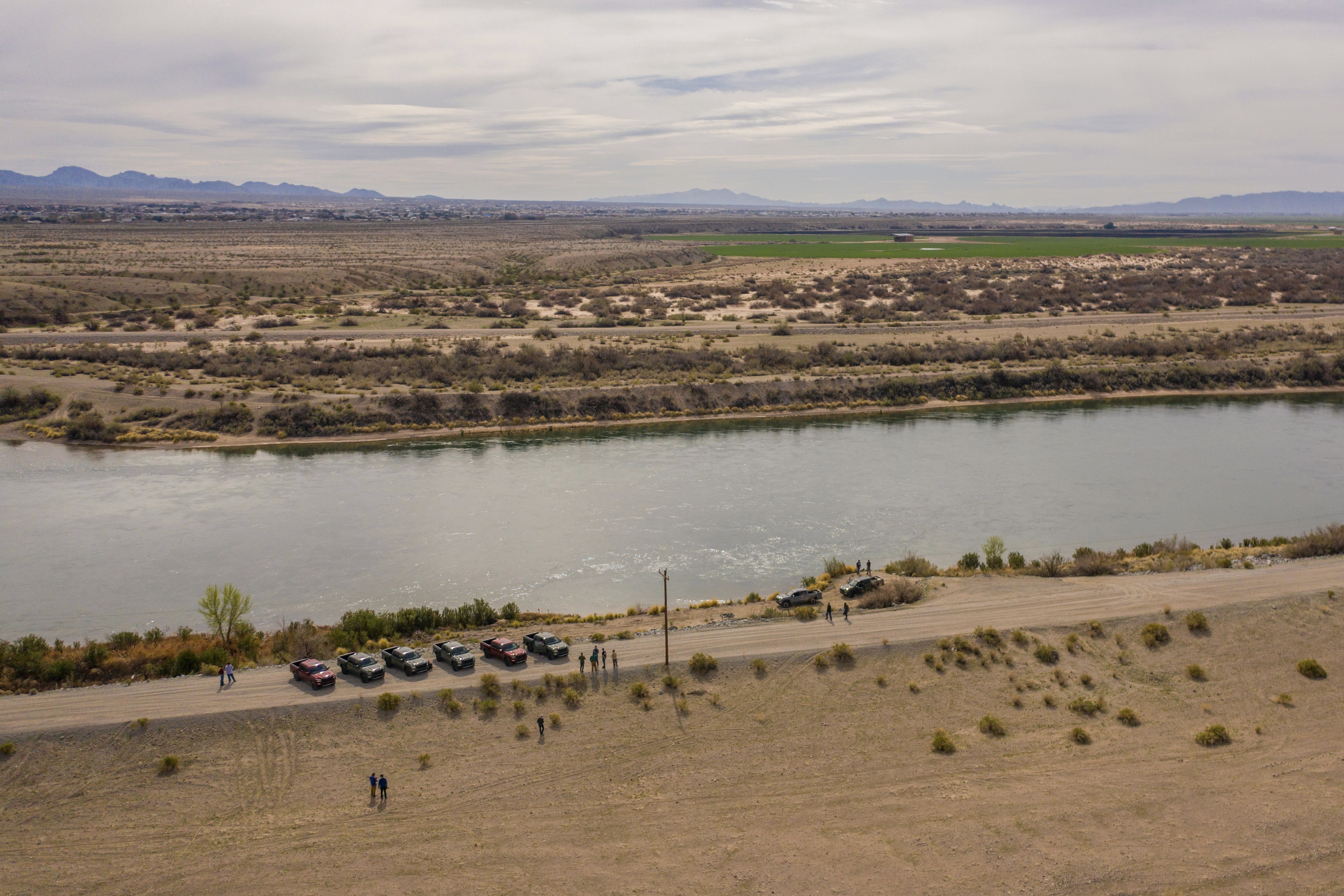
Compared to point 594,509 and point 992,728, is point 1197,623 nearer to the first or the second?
point 992,728

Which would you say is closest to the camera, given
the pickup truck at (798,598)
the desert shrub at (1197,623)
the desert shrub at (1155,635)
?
the desert shrub at (1155,635)

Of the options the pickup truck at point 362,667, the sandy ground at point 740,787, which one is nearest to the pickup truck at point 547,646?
the sandy ground at point 740,787

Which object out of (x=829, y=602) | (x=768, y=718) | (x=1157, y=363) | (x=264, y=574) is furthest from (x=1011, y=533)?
(x=1157, y=363)

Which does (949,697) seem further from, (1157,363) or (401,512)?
(1157,363)

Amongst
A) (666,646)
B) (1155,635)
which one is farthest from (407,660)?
(1155,635)

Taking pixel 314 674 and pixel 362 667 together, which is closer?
pixel 314 674

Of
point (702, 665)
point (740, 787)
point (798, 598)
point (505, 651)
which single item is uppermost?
point (798, 598)

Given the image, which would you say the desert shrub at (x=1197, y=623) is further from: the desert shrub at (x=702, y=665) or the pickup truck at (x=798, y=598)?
the desert shrub at (x=702, y=665)
